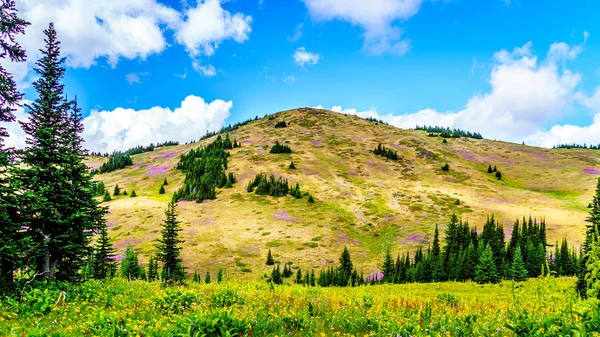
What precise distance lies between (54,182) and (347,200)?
314 feet

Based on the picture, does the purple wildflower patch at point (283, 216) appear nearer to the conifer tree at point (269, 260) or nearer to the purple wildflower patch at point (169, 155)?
the conifer tree at point (269, 260)

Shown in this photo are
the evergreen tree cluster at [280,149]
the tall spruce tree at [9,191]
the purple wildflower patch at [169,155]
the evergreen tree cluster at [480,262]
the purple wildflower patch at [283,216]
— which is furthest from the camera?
the purple wildflower patch at [169,155]

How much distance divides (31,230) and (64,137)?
4567mm

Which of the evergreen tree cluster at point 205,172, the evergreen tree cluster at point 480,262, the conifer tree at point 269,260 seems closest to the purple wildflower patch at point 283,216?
the conifer tree at point 269,260

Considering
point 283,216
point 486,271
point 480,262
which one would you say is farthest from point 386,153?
point 486,271

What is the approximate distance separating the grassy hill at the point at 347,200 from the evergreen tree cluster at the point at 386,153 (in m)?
4.34

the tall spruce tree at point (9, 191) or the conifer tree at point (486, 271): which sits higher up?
the tall spruce tree at point (9, 191)

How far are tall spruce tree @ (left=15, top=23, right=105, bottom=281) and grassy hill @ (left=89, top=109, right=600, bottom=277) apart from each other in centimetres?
4597

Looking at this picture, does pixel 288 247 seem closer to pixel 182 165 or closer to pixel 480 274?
pixel 480 274

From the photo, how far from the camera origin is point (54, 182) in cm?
1505

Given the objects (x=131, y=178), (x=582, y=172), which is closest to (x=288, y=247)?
(x=131, y=178)

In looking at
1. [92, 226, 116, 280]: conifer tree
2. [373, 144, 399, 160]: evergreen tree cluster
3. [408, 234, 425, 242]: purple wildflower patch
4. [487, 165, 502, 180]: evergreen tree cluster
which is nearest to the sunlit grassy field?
[92, 226, 116, 280]: conifer tree

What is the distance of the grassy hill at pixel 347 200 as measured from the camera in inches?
2939

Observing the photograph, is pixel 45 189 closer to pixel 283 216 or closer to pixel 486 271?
pixel 486 271
